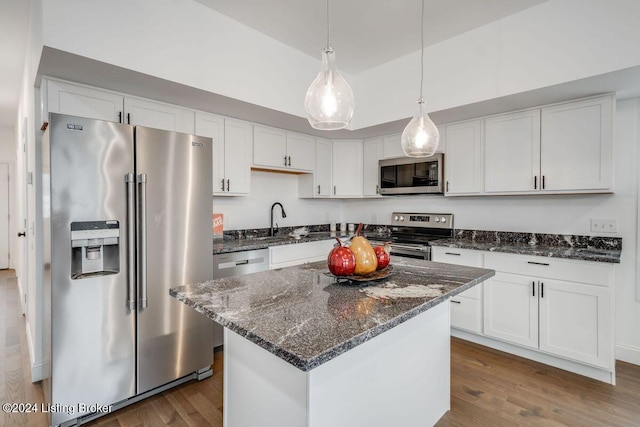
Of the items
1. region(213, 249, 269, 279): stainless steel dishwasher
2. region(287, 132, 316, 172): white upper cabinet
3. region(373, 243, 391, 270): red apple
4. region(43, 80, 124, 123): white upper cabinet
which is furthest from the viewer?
region(287, 132, 316, 172): white upper cabinet

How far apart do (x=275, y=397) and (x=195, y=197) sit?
159 cm

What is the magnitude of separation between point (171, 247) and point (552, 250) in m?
2.98

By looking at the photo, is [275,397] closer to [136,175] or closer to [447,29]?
[136,175]

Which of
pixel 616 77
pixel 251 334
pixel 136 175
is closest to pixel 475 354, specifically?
pixel 616 77

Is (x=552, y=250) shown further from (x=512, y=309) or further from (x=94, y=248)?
(x=94, y=248)

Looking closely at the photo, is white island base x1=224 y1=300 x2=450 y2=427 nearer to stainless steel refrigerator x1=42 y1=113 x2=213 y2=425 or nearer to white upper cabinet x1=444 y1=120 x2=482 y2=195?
stainless steel refrigerator x1=42 y1=113 x2=213 y2=425

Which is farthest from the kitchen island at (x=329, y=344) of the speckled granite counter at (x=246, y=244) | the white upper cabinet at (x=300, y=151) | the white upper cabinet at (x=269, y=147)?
the white upper cabinet at (x=300, y=151)

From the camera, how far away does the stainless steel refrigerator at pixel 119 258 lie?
1.82m

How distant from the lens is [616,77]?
2207 millimetres

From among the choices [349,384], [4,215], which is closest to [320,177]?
[349,384]

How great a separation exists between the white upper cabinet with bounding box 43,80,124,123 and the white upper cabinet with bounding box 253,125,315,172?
1301mm

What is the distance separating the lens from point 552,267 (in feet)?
8.36

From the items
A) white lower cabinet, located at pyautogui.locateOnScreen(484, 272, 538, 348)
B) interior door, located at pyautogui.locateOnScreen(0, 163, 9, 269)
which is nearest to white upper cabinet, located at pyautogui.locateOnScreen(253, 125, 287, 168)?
white lower cabinet, located at pyautogui.locateOnScreen(484, 272, 538, 348)

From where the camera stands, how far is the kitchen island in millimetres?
989
